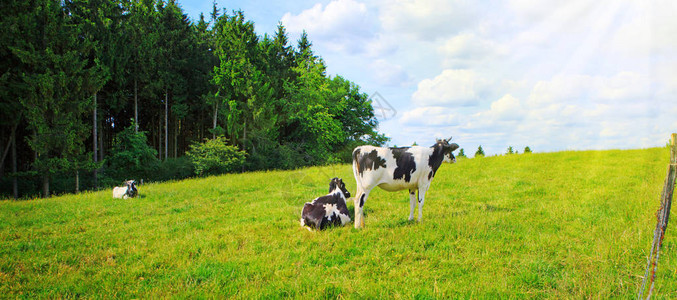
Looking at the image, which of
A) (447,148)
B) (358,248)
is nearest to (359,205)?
(358,248)

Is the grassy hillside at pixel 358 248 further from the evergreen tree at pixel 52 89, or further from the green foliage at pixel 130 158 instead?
the green foliage at pixel 130 158

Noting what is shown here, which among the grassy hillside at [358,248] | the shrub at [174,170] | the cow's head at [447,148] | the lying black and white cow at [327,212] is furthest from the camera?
the shrub at [174,170]

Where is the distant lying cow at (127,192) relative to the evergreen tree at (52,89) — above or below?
below

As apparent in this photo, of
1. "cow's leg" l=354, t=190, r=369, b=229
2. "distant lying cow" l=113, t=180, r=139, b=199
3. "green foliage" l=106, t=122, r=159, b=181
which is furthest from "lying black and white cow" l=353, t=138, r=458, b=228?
"green foliage" l=106, t=122, r=159, b=181

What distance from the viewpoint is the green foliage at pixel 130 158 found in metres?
27.0

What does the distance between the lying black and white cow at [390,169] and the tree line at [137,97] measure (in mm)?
21006

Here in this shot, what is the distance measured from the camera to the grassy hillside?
4762 mm

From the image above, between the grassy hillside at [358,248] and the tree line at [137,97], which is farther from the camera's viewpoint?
the tree line at [137,97]

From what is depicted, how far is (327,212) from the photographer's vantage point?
779cm

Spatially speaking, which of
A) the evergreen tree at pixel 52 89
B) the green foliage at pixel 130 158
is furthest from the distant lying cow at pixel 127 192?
the green foliage at pixel 130 158

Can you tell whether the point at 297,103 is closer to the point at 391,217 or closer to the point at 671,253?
the point at 391,217

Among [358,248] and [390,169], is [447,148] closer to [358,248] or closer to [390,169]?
[390,169]

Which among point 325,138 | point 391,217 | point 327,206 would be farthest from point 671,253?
point 325,138

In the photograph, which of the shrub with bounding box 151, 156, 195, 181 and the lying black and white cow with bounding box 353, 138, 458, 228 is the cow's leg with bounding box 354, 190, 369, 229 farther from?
the shrub with bounding box 151, 156, 195, 181
